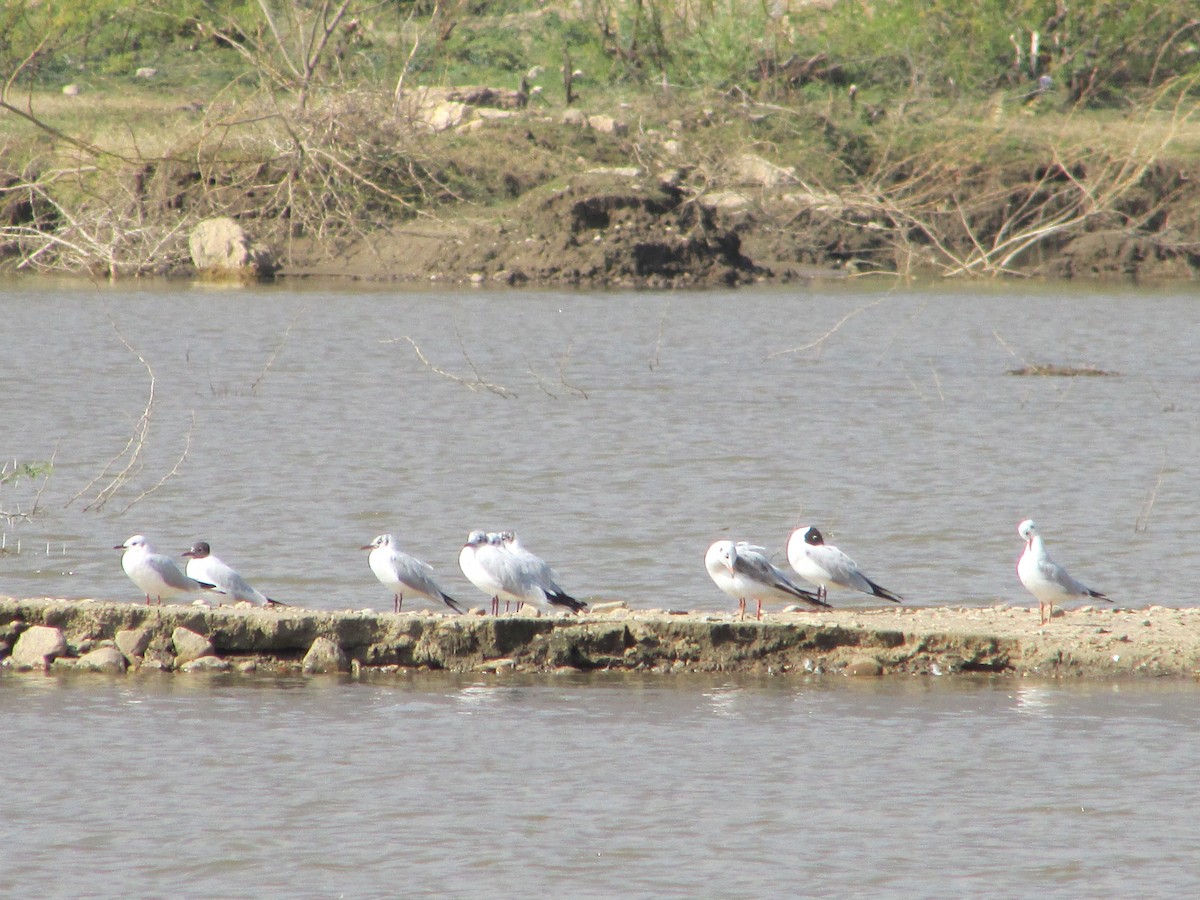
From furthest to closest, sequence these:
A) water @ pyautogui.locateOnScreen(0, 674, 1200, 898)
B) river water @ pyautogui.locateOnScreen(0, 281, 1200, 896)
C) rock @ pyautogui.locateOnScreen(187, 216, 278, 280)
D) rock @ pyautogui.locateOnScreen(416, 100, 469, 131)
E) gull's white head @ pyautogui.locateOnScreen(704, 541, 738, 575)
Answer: rock @ pyautogui.locateOnScreen(416, 100, 469, 131) < rock @ pyautogui.locateOnScreen(187, 216, 278, 280) < gull's white head @ pyautogui.locateOnScreen(704, 541, 738, 575) < river water @ pyautogui.locateOnScreen(0, 281, 1200, 896) < water @ pyautogui.locateOnScreen(0, 674, 1200, 898)

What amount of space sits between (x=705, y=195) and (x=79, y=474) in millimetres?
20717

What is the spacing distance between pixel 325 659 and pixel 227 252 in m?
24.7

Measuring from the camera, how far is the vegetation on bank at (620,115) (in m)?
31.4

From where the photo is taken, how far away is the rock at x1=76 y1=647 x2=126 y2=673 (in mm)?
7938

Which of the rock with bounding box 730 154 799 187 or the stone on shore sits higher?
the rock with bounding box 730 154 799 187

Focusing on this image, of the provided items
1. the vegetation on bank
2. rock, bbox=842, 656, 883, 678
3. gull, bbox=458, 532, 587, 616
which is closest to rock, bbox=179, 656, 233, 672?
gull, bbox=458, 532, 587, 616

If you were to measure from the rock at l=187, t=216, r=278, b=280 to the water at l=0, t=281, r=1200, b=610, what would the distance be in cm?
280

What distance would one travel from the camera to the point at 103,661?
7.94 meters

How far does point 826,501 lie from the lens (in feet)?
43.9

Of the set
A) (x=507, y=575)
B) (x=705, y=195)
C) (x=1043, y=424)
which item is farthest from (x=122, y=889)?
(x=705, y=195)

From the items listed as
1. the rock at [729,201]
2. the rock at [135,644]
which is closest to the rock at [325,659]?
the rock at [135,644]

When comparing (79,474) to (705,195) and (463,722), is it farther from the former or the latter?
(705,195)

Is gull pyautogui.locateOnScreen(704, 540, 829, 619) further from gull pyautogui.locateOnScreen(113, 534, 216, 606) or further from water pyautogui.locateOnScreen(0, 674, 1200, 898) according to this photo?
gull pyautogui.locateOnScreen(113, 534, 216, 606)

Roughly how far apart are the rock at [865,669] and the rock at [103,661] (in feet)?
10.1
